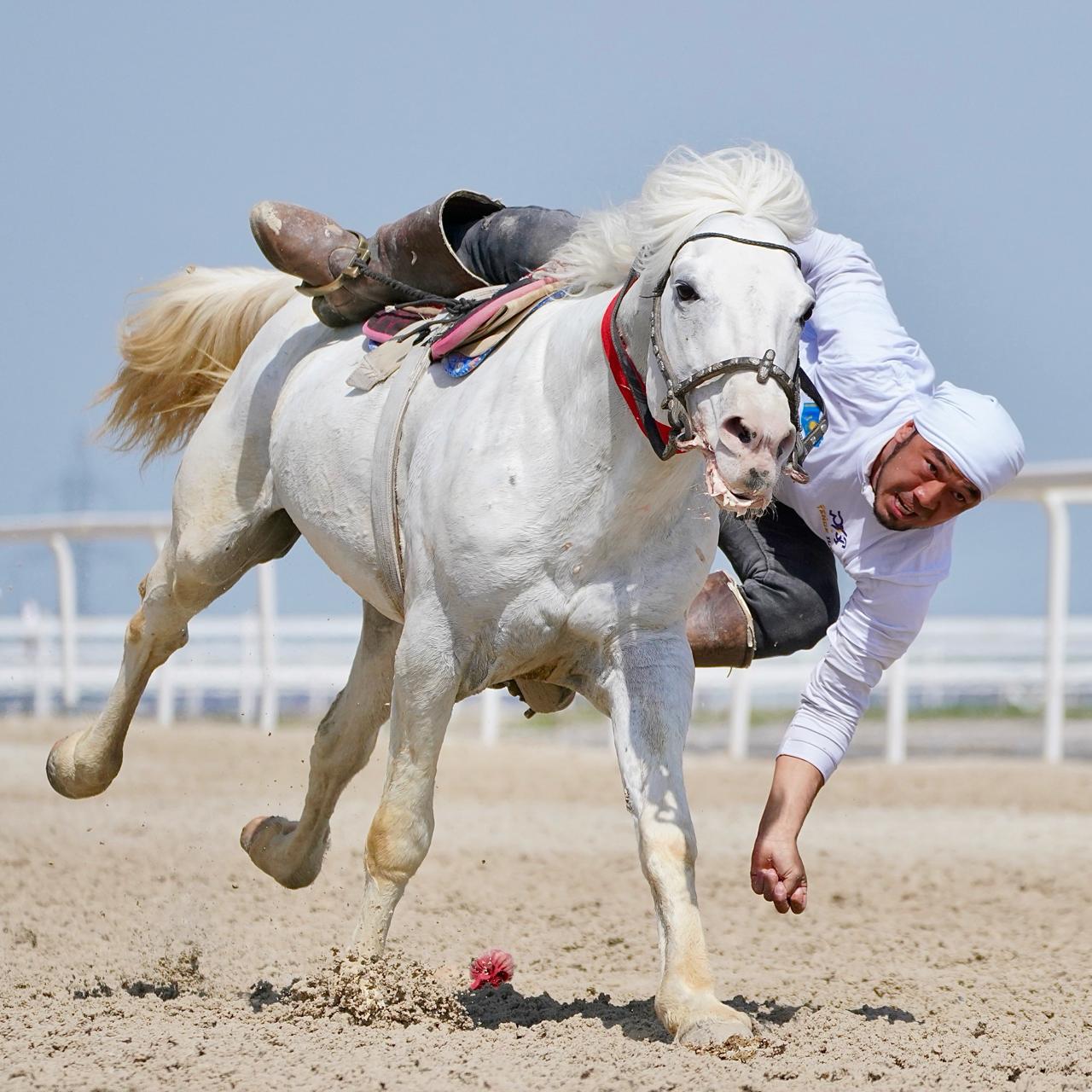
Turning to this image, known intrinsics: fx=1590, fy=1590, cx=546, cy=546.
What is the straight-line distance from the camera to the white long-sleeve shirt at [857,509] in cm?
411

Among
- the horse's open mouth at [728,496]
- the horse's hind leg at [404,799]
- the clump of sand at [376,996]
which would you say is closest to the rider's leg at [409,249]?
the horse's hind leg at [404,799]

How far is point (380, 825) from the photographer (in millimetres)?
3816

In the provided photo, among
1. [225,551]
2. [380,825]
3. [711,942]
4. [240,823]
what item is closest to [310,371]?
[225,551]

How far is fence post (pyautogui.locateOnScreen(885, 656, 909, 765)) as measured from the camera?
36.1 feet

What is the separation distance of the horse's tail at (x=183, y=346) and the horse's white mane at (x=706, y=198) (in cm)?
219

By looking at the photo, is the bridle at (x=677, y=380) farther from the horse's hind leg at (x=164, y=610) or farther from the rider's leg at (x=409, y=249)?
the horse's hind leg at (x=164, y=610)

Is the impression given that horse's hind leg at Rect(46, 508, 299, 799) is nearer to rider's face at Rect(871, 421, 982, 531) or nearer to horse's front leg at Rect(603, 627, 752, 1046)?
horse's front leg at Rect(603, 627, 752, 1046)

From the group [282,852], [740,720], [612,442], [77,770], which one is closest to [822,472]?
[612,442]

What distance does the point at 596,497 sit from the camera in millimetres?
3479

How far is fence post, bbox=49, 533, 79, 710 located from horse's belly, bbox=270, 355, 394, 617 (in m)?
9.17

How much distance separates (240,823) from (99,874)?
5.62 feet

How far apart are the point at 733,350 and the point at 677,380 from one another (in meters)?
0.15

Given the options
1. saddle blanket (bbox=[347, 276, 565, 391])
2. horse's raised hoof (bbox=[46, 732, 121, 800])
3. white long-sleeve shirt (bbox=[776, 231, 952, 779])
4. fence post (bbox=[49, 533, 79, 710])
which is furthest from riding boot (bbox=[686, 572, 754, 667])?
fence post (bbox=[49, 533, 79, 710])

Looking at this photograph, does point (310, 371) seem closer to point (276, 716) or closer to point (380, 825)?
point (380, 825)
